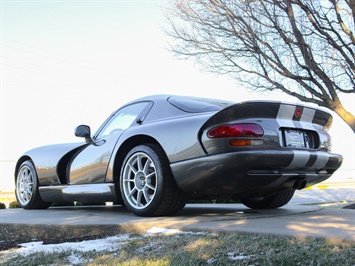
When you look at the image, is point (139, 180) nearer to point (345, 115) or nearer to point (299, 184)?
point (299, 184)

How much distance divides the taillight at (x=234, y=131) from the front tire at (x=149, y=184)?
0.64 m

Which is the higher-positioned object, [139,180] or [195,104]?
[195,104]

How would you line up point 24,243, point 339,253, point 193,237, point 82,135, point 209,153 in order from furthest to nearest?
point 82,135 → point 209,153 → point 24,243 → point 193,237 → point 339,253

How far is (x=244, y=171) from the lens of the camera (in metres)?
4.09

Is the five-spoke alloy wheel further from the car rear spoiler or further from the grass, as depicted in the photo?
the grass

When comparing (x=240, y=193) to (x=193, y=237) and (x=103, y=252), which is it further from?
(x=103, y=252)

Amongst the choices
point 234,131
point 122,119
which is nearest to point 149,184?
point 234,131

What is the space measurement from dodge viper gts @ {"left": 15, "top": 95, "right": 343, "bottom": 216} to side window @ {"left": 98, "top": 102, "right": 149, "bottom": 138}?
0.7 inches

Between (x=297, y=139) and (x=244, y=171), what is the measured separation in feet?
Result: 2.45

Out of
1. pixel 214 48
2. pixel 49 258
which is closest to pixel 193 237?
pixel 49 258

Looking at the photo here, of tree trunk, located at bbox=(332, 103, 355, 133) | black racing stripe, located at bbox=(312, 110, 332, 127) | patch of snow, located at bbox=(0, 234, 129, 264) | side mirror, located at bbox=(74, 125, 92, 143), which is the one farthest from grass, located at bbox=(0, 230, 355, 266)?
tree trunk, located at bbox=(332, 103, 355, 133)

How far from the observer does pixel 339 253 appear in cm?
254

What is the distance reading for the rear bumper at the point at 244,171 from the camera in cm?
406

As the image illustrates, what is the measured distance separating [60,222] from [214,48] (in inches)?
225
